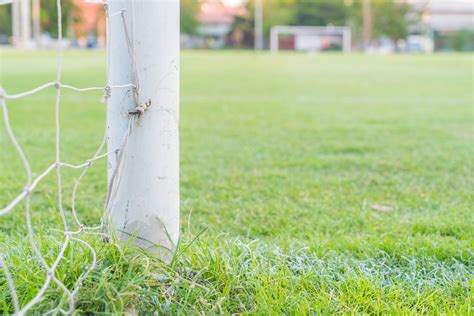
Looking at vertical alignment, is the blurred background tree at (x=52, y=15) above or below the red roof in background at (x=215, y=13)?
below

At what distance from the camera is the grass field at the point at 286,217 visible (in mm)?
1631

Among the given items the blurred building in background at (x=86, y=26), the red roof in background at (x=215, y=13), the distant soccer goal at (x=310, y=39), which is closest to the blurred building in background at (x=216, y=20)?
the red roof in background at (x=215, y=13)

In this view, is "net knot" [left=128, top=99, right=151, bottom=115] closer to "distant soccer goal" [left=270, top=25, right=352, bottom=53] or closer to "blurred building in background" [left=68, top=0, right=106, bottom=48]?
"distant soccer goal" [left=270, top=25, right=352, bottom=53]

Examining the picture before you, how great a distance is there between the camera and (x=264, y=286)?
1.71 metres

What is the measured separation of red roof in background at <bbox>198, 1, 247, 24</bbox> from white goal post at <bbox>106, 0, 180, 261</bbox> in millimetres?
58871

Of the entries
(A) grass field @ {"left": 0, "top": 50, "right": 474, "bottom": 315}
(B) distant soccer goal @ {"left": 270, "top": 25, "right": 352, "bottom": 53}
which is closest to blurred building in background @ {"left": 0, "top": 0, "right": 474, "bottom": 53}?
(B) distant soccer goal @ {"left": 270, "top": 25, "right": 352, "bottom": 53}

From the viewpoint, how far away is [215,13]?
6306cm

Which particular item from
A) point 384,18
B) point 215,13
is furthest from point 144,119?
point 215,13

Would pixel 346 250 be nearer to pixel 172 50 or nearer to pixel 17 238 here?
pixel 172 50

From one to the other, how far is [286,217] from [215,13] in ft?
204

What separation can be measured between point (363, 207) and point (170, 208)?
1.36 meters

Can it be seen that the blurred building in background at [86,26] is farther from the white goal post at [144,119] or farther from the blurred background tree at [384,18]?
the white goal post at [144,119]

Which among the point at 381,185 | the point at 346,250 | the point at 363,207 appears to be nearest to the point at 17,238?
the point at 346,250

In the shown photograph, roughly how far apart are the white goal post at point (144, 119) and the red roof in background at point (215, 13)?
5887 cm
